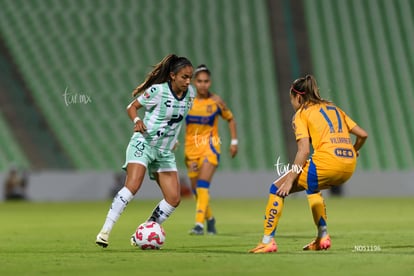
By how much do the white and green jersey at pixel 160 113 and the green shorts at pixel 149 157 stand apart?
5 cm

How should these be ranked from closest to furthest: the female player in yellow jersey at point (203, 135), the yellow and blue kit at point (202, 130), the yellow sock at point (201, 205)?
the yellow sock at point (201, 205) → the female player in yellow jersey at point (203, 135) → the yellow and blue kit at point (202, 130)

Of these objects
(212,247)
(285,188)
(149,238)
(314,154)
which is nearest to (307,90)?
(314,154)

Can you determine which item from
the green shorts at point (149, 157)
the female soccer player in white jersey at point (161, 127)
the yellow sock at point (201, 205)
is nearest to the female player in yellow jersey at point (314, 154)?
the female soccer player in white jersey at point (161, 127)

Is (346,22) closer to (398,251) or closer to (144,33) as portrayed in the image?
(144,33)

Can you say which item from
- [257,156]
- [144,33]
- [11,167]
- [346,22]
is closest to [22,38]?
[144,33]

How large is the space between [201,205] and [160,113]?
2.96 meters

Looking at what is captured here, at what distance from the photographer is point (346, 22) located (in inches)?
1302

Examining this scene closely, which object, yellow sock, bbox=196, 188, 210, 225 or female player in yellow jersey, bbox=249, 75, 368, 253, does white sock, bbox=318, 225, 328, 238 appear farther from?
yellow sock, bbox=196, 188, 210, 225

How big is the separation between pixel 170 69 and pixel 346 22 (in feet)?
80.3

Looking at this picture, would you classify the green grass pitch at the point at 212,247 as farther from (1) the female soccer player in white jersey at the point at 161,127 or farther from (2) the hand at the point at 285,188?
(1) the female soccer player in white jersey at the point at 161,127

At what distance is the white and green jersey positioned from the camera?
934 cm

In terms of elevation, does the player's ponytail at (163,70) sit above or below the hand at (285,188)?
above

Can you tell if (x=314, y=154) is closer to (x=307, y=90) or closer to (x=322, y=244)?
(x=307, y=90)

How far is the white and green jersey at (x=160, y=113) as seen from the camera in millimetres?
9344
